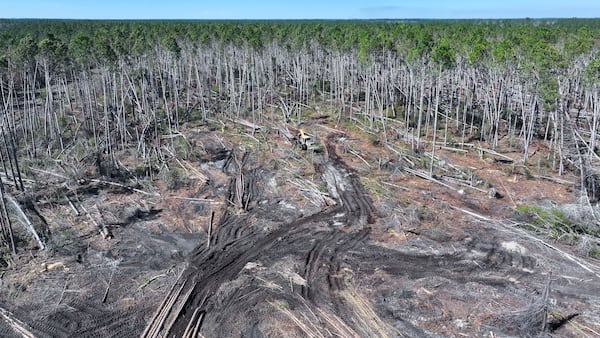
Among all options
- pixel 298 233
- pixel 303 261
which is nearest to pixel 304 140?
pixel 298 233

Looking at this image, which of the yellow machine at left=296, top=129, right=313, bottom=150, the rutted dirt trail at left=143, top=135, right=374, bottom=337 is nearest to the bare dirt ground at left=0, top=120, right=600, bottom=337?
the rutted dirt trail at left=143, top=135, right=374, bottom=337

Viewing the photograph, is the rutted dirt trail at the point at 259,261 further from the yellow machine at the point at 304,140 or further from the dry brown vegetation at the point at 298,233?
the yellow machine at the point at 304,140

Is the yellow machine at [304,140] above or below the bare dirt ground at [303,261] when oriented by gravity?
above

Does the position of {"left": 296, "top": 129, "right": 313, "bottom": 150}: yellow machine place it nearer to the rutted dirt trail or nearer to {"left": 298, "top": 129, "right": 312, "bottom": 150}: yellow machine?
{"left": 298, "top": 129, "right": 312, "bottom": 150}: yellow machine

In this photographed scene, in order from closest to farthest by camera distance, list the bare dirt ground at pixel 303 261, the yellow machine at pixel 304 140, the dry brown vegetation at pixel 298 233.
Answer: the bare dirt ground at pixel 303 261 → the dry brown vegetation at pixel 298 233 → the yellow machine at pixel 304 140

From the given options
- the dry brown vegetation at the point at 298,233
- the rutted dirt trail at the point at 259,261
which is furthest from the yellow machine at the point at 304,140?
the rutted dirt trail at the point at 259,261

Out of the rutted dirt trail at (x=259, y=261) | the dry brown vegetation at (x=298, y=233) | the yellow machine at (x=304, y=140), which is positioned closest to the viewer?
the dry brown vegetation at (x=298, y=233)

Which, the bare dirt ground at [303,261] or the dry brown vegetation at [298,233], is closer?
the bare dirt ground at [303,261]

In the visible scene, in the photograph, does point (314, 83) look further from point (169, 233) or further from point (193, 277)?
point (193, 277)
